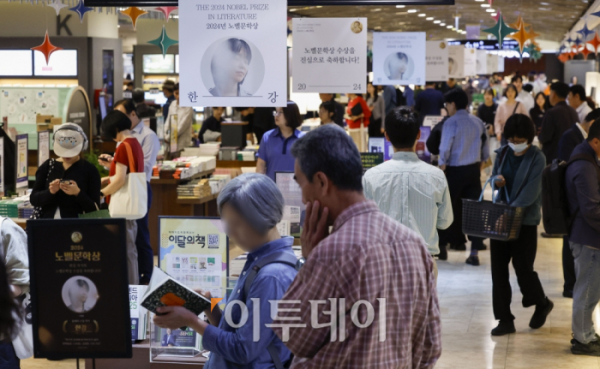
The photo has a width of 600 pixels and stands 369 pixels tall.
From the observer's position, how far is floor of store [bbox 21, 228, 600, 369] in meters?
5.31

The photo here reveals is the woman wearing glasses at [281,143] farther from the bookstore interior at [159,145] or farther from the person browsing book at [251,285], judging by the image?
the person browsing book at [251,285]

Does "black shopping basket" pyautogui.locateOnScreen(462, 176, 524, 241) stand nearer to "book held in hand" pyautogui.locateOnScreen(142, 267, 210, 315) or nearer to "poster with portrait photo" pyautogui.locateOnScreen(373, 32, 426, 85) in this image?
"book held in hand" pyautogui.locateOnScreen(142, 267, 210, 315)

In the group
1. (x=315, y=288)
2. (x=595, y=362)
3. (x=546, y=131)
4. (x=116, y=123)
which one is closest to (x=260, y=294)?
(x=315, y=288)

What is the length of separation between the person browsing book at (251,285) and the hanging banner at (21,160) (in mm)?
5086

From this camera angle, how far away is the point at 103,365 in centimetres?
375

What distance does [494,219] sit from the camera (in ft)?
18.0

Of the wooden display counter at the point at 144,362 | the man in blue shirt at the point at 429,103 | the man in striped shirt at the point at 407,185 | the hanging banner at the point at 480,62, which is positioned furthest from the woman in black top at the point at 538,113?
the wooden display counter at the point at 144,362

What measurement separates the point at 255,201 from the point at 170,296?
407 mm

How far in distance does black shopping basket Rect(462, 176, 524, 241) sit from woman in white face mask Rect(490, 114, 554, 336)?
0.12m

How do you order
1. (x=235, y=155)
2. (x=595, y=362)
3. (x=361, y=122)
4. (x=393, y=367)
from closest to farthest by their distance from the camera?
(x=393, y=367) < (x=595, y=362) < (x=235, y=155) < (x=361, y=122)

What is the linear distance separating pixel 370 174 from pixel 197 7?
1356 millimetres

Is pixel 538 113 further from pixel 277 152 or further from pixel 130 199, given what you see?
pixel 130 199

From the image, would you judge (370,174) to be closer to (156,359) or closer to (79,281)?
(156,359)

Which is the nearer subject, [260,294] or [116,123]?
[260,294]
